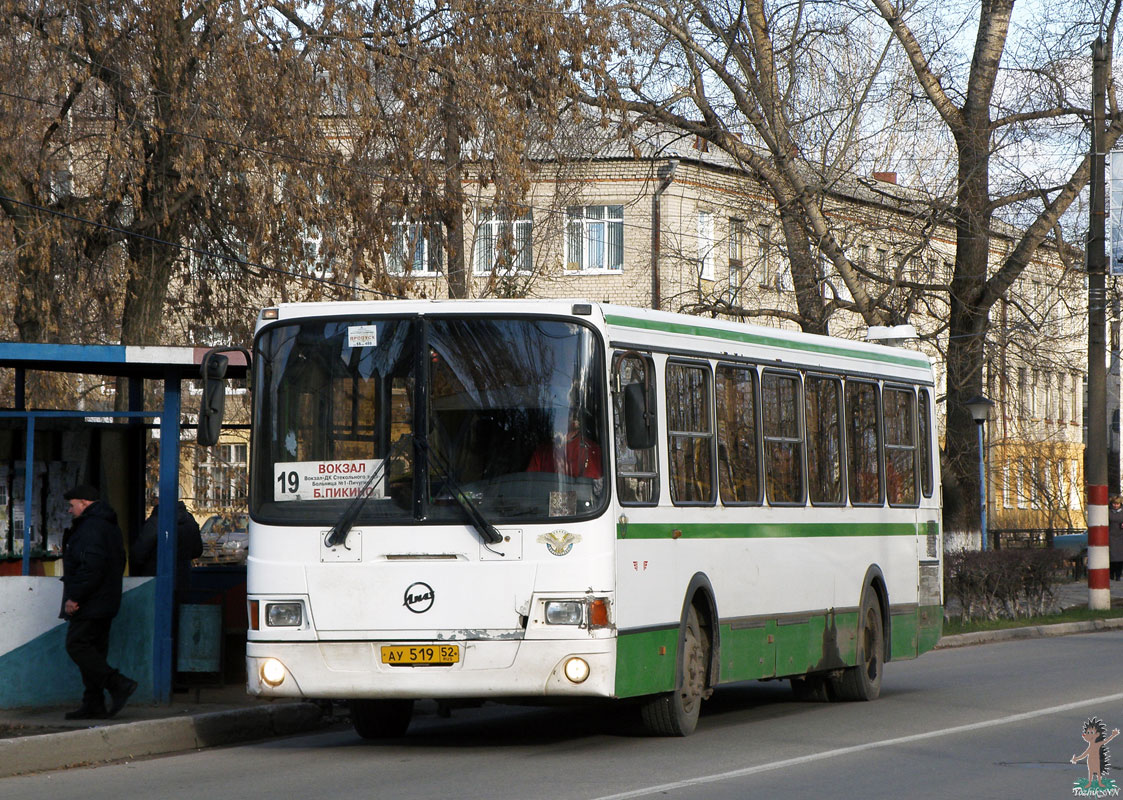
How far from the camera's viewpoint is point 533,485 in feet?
35.1

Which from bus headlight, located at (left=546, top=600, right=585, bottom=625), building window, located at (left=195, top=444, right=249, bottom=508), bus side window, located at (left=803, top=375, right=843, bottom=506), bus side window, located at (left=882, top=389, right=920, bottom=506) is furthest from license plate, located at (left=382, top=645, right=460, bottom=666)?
Result: building window, located at (left=195, top=444, right=249, bottom=508)

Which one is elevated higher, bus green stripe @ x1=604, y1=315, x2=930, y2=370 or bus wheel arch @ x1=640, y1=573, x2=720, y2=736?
bus green stripe @ x1=604, y1=315, x2=930, y2=370

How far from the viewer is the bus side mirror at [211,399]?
37.0ft

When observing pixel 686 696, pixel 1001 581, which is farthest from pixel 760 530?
pixel 1001 581

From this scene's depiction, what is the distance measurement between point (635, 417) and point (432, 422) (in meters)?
1.26

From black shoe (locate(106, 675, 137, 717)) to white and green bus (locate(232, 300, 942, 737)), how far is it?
157cm

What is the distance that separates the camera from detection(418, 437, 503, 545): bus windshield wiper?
34.8 ft

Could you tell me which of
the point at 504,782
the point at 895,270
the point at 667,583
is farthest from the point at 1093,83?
the point at 504,782

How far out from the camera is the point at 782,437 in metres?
13.4

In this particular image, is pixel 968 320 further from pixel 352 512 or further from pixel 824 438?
pixel 352 512

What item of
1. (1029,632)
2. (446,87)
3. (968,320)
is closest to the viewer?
(446,87)

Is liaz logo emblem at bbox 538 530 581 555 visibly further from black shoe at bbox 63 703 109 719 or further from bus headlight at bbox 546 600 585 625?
black shoe at bbox 63 703 109 719

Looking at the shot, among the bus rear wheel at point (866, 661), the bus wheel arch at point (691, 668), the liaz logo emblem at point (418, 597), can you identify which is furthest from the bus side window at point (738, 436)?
the liaz logo emblem at point (418, 597)

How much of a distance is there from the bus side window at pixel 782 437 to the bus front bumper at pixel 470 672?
312 centimetres
